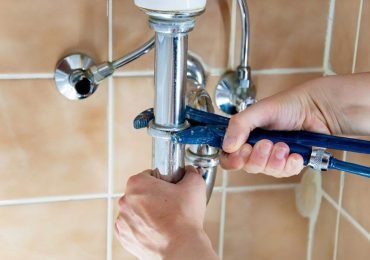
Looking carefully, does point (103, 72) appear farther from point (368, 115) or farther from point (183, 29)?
point (368, 115)

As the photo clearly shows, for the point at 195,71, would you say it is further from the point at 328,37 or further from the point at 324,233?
the point at 324,233

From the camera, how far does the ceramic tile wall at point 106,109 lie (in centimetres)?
86

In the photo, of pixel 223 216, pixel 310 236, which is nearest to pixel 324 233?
pixel 310 236

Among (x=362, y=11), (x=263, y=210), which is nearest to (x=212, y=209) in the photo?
(x=263, y=210)

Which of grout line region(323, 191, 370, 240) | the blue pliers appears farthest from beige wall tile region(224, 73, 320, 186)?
the blue pliers

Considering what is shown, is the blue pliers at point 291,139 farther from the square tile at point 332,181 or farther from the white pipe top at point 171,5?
the square tile at point 332,181

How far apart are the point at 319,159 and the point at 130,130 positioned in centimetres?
31

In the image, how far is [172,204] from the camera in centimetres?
72

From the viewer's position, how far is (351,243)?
3.08ft

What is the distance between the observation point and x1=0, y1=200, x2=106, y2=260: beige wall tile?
0.92m

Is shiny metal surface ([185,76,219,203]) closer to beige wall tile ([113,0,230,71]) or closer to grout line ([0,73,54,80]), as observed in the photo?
beige wall tile ([113,0,230,71])

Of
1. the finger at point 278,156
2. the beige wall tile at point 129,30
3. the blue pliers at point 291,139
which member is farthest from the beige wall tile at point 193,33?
the finger at point 278,156

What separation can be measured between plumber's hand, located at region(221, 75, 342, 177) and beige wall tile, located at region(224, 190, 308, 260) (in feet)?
0.72

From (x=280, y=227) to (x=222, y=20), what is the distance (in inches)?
12.8
